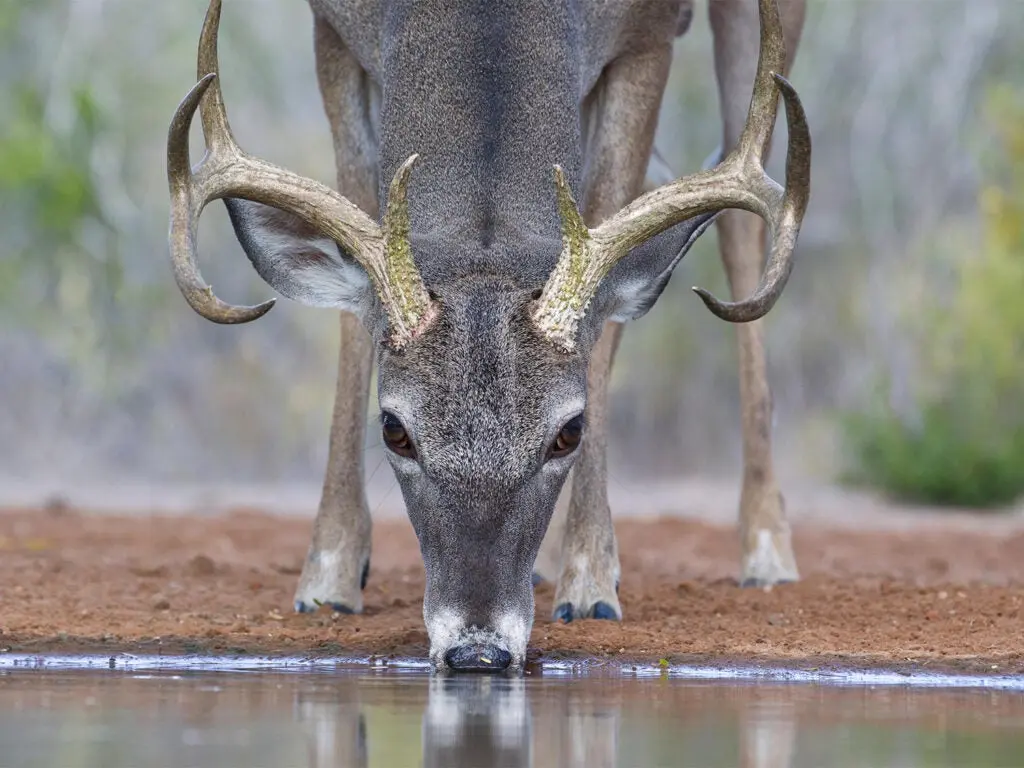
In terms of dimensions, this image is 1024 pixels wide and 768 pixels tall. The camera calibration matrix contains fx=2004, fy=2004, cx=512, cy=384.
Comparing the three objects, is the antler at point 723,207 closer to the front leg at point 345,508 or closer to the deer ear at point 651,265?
the deer ear at point 651,265

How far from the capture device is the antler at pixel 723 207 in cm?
749

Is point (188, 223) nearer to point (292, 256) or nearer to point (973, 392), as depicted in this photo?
point (292, 256)

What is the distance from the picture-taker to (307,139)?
29281mm

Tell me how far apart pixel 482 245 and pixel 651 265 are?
2.58ft

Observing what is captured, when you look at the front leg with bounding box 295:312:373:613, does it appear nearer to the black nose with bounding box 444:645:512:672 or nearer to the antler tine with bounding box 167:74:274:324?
the antler tine with bounding box 167:74:274:324

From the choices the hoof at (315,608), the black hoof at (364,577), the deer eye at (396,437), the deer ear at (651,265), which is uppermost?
the deer ear at (651,265)

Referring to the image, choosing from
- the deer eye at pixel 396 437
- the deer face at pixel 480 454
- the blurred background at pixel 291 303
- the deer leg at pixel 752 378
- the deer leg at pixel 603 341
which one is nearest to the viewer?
the deer face at pixel 480 454

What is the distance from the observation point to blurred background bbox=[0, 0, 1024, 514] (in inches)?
Result: 962

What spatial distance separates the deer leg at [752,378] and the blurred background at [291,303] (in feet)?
36.5

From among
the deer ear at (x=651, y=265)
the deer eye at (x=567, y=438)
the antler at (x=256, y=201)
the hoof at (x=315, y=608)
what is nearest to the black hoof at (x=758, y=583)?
the hoof at (x=315, y=608)

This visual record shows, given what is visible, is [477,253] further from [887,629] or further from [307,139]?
[307,139]

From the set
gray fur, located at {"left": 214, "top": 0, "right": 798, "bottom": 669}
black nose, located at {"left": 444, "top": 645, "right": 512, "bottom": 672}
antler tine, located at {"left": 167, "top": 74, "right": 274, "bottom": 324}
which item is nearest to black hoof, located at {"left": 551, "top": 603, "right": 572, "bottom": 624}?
gray fur, located at {"left": 214, "top": 0, "right": 798, "bottom": 669}

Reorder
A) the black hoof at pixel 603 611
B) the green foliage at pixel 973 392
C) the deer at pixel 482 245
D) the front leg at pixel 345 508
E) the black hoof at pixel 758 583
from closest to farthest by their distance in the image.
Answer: the deer at pixel 482 245, the black hoof at pixel 603 611, the front leg at pixel 345 508, the black hoof at pixel 758 583, the green foliage at pixel 973 392

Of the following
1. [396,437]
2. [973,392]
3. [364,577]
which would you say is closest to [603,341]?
[364,577]
